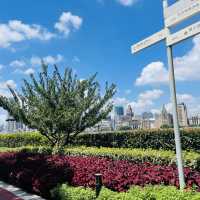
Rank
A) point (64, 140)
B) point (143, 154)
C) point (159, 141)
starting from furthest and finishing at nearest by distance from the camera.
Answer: point (64, 140) → point (159, 141) → point (143, 154)

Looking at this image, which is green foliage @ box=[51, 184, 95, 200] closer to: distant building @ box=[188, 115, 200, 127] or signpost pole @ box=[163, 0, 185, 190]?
signpost pole @ box=[163, 0, 185, 190]

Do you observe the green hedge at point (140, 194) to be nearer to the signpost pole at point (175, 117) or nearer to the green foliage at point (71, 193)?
the green foliage at point (71, 193)

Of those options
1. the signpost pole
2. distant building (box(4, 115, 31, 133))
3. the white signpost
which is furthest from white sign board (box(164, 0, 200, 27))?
distant building (box(4, 115, 31, 133))

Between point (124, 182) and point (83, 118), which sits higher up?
point (83, 118)

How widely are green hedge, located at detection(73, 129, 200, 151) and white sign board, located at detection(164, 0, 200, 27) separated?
8018mm

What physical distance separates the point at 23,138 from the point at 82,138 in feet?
31.2

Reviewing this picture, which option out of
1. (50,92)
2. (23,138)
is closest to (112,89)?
(50,92)

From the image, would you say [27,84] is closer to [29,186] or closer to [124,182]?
[29,186]

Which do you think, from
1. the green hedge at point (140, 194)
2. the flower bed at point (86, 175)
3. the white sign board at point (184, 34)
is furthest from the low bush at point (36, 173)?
the white sign board at point (184, 34)

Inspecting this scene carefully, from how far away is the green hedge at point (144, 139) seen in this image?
13852mm

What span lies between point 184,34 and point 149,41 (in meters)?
0.87

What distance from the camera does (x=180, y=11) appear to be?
598cm

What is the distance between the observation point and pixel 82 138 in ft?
64.8

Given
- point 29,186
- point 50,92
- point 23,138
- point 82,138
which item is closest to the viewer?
point 29,186
